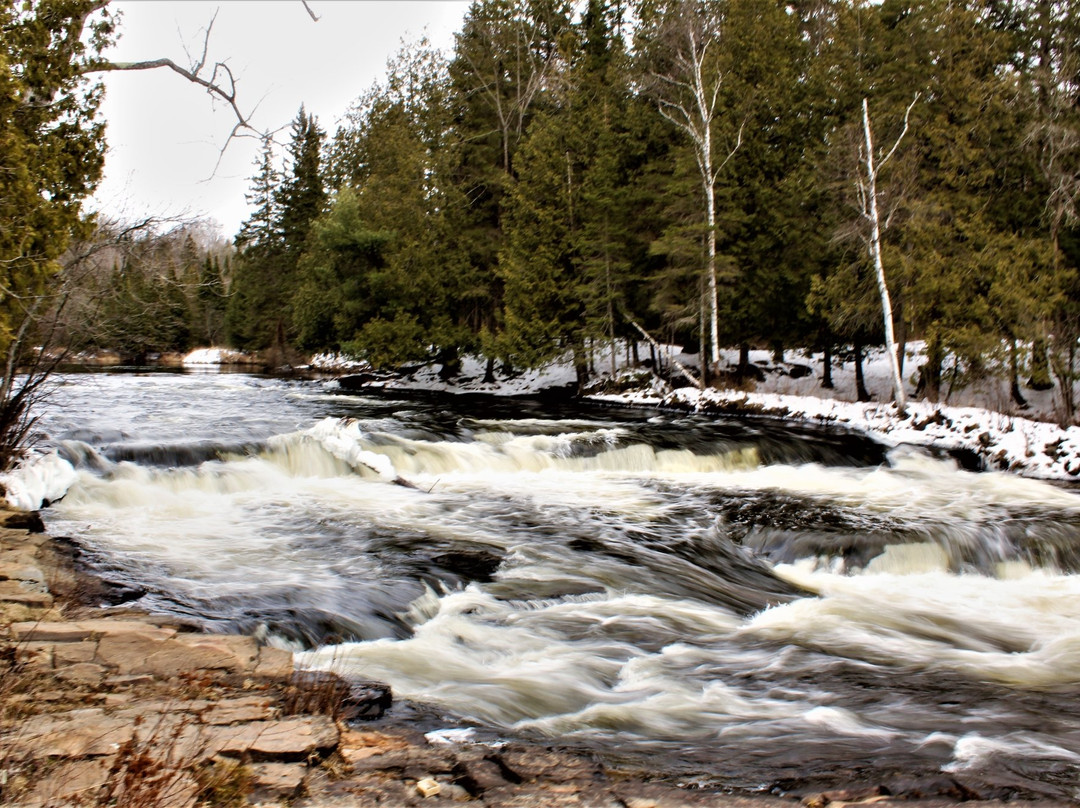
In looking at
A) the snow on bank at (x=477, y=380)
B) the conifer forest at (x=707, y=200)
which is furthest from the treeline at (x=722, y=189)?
the snow on bank at (x=477, y=380)

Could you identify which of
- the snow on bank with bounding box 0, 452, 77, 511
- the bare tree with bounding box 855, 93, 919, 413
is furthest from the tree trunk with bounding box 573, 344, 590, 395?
the snow on bank with bounding box 0, 452, 77, 511

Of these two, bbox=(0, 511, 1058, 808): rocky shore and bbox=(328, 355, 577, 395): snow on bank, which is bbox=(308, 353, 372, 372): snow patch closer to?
bbox=(328, 355, 577, 395): snow on bank

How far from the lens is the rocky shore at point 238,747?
296cm

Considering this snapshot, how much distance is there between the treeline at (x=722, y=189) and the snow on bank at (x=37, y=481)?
17.3m

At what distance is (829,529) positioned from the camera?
33.2ft

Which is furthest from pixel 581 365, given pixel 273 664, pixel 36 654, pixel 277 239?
pixel 277 239

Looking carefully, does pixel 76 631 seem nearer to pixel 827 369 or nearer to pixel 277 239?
pixel 827 369

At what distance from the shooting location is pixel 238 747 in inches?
131

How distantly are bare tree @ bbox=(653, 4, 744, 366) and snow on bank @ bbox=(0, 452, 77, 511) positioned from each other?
1741cm

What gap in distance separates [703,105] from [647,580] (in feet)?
61.4

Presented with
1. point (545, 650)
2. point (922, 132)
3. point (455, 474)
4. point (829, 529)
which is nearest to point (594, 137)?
point (922, 132)

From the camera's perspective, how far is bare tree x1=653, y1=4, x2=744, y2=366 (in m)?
22.9

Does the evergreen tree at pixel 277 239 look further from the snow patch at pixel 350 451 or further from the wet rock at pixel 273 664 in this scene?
the wet rock at pixel 273 664

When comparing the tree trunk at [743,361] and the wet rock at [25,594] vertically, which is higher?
the tree trunk at [743,361]
